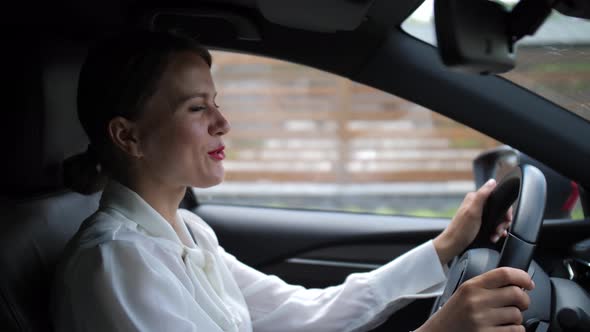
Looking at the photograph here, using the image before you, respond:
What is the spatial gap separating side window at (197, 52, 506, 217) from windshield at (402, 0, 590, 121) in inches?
143

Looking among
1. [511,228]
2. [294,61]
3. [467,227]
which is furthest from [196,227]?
[511,228]

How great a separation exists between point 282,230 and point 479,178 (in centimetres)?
77

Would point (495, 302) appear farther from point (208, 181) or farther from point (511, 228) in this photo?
point (208, 181)

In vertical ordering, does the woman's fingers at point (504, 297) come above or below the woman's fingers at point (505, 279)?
below

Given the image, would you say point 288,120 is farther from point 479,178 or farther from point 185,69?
point 185,69

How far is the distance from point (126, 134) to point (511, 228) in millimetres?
802

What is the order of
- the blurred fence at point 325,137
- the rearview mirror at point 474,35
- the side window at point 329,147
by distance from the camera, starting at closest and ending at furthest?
the rearview mirror at point 474,35, the side window at point 329,147, the blurred fence at point 325,137

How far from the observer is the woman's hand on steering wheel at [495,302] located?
1.12 meters

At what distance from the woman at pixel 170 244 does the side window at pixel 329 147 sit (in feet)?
11.7

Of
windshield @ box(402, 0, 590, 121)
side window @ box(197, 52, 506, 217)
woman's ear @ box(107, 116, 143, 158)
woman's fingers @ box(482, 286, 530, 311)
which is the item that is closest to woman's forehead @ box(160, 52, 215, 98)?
woman's ear @ box(107, 116, 143, 158)

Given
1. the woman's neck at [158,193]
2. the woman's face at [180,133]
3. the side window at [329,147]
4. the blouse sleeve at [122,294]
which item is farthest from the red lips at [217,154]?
the side window at [329,147]

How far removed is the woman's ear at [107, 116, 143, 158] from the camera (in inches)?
55.5

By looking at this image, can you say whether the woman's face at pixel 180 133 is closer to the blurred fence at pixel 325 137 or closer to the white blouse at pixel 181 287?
the white blouse at pixel 181 287

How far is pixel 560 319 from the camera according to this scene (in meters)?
1.29
